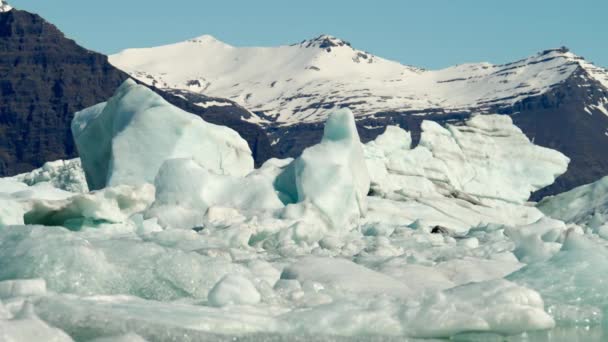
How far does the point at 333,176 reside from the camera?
18.4 meters

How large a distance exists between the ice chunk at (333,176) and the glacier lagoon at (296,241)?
0.03m

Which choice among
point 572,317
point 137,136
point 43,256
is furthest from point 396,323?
point 137,136

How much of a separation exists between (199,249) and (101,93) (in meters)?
142

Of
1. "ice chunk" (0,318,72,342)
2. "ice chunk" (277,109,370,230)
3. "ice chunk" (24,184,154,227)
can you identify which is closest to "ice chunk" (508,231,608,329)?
"ice chunk" (0,318,72,342)

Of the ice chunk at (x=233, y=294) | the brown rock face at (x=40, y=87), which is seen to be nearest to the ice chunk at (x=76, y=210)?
the ice chunk at (x=233, y=294)

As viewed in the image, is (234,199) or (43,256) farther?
(234,199)

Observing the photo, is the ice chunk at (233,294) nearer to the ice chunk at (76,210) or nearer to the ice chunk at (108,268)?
the ice chunk at (108,268)

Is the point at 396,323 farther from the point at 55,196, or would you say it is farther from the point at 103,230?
the point at 55,196

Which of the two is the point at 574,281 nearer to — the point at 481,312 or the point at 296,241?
the point at 481,312

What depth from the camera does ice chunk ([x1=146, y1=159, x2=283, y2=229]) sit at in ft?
58.4

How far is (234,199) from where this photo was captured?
18.1 m

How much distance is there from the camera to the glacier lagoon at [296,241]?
23.4ft

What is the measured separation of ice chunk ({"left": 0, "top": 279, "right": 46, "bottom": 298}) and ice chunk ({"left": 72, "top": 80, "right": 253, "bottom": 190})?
39.7 feet

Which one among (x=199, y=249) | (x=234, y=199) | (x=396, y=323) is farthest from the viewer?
(x=234, y=199)
